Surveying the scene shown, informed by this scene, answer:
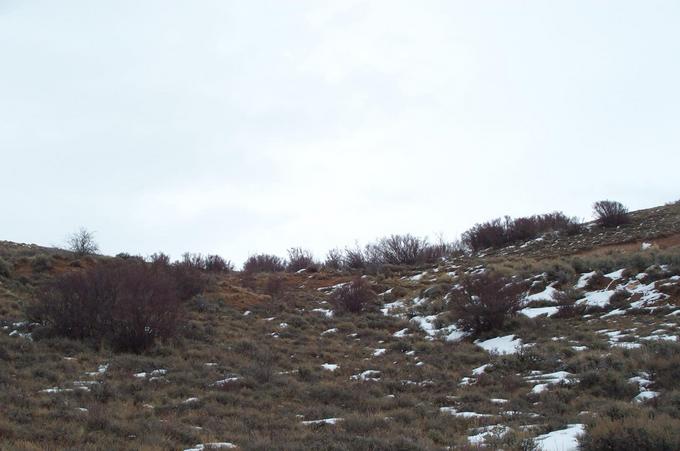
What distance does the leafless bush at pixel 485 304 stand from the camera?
1281 cm

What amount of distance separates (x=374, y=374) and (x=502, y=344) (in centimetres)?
329

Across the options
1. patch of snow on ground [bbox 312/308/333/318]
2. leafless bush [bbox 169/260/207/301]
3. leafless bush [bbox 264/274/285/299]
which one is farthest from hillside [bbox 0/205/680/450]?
leafless bush [bbox 264/274/285/299]

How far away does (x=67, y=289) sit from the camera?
11.5 m

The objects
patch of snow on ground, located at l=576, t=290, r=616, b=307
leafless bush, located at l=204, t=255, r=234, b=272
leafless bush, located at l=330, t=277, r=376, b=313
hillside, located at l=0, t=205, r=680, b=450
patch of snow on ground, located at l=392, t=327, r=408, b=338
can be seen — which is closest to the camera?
hillside, located at l=0, t=205, r=680, b=450

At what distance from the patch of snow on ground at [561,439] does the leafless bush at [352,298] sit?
37.4ft

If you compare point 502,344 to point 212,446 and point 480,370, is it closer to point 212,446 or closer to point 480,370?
point 480,370

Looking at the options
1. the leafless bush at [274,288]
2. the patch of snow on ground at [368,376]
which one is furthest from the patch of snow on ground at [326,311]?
the patch of snow on ground at [368,376]

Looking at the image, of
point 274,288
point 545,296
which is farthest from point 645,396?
point 274,288

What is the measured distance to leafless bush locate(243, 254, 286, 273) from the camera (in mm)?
30734

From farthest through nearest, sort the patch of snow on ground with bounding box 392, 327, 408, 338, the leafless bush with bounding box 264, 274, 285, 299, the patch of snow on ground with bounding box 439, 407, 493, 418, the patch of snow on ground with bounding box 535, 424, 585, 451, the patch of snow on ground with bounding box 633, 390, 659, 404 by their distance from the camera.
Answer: the leafless bush with bounding box 264, 274, 285, 299, the patch of snow on ground with bounding box 392, 327, 408, 338, the patch of snow on ground with bounding box 439, 407, 493, 418, the patch of snow on ground with bounding box 633, 390, 659, 404, the patch of snow on ground with bounding box 535, 424, 585, 451

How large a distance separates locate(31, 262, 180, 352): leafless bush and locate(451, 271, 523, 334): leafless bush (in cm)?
666

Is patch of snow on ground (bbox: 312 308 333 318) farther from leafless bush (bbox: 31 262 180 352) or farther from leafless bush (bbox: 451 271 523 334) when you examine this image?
leafless bush (bbox: 31 262 180 352)

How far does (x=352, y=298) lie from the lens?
1753cm

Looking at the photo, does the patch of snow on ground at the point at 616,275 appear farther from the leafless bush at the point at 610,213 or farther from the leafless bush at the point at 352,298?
the leafless bush at the point at 610,213
